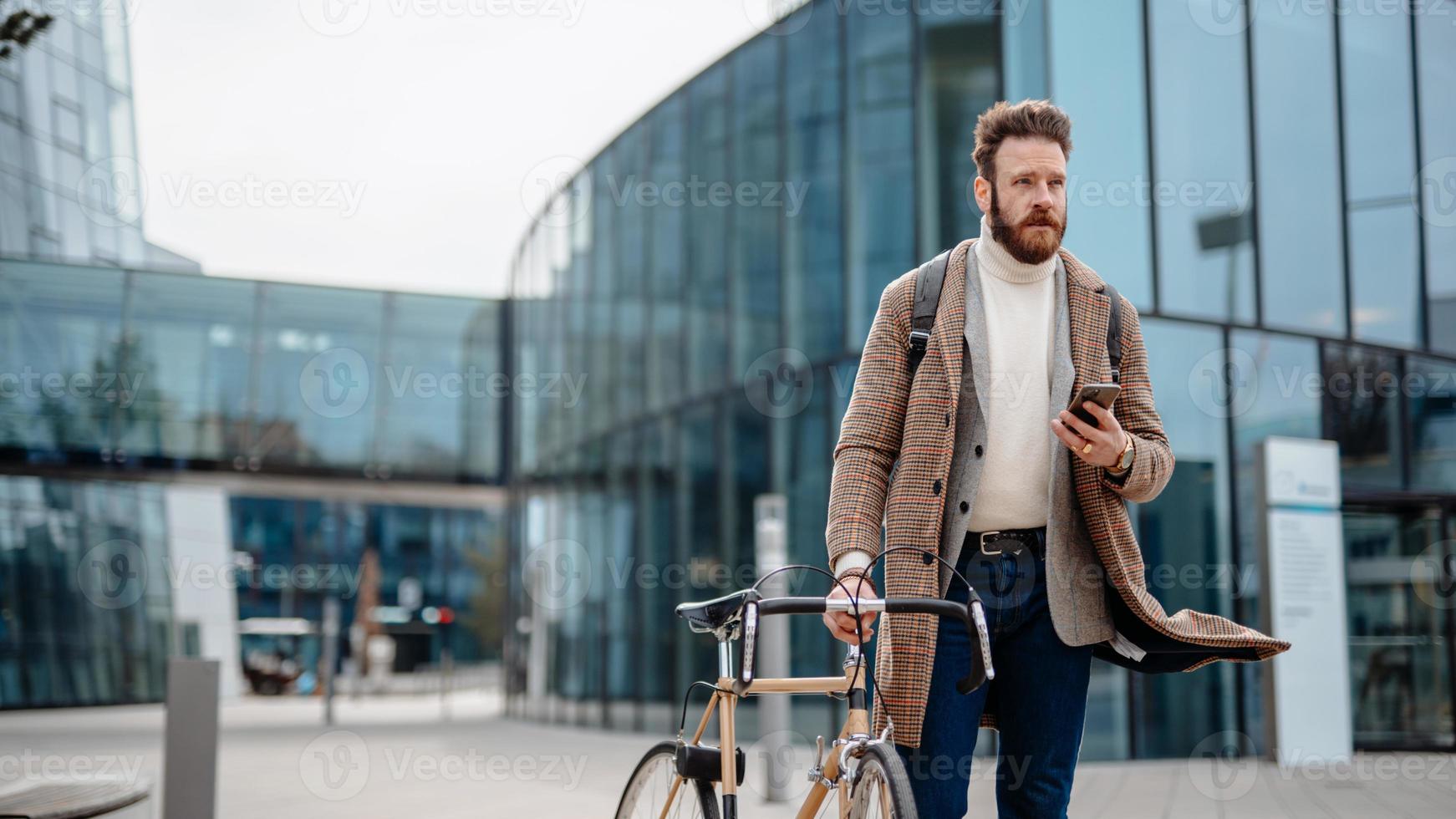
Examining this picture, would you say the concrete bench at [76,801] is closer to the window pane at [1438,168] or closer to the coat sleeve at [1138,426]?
the coat sleeve at [1138,426]

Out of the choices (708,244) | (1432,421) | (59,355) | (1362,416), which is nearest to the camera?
(1362,416)

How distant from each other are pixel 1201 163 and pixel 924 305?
382 inches

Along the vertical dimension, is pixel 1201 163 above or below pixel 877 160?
below

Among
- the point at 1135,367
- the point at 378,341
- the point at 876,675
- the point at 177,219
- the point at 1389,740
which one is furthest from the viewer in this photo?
the point at 378,341

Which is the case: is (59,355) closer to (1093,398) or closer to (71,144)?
(71,144)

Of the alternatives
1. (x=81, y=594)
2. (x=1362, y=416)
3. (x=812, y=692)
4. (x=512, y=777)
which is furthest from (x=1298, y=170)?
(x=81, y=594)

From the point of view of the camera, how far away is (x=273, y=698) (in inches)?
1401

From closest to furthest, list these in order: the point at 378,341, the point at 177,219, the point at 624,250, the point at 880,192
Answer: the point at 880,192 < the point at 624,250 < the point at 177,219 < the point at 378,341

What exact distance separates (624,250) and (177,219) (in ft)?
25.7

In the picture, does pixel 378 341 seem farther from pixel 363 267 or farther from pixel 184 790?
pixel 184 790

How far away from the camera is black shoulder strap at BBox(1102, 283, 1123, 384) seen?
3.05 meters

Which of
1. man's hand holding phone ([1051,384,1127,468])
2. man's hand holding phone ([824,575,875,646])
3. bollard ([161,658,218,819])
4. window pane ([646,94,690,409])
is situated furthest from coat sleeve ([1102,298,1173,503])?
window pane ([646,94,690,409])

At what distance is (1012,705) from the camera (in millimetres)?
2852

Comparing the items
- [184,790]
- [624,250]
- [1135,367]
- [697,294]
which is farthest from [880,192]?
[1135,367]
